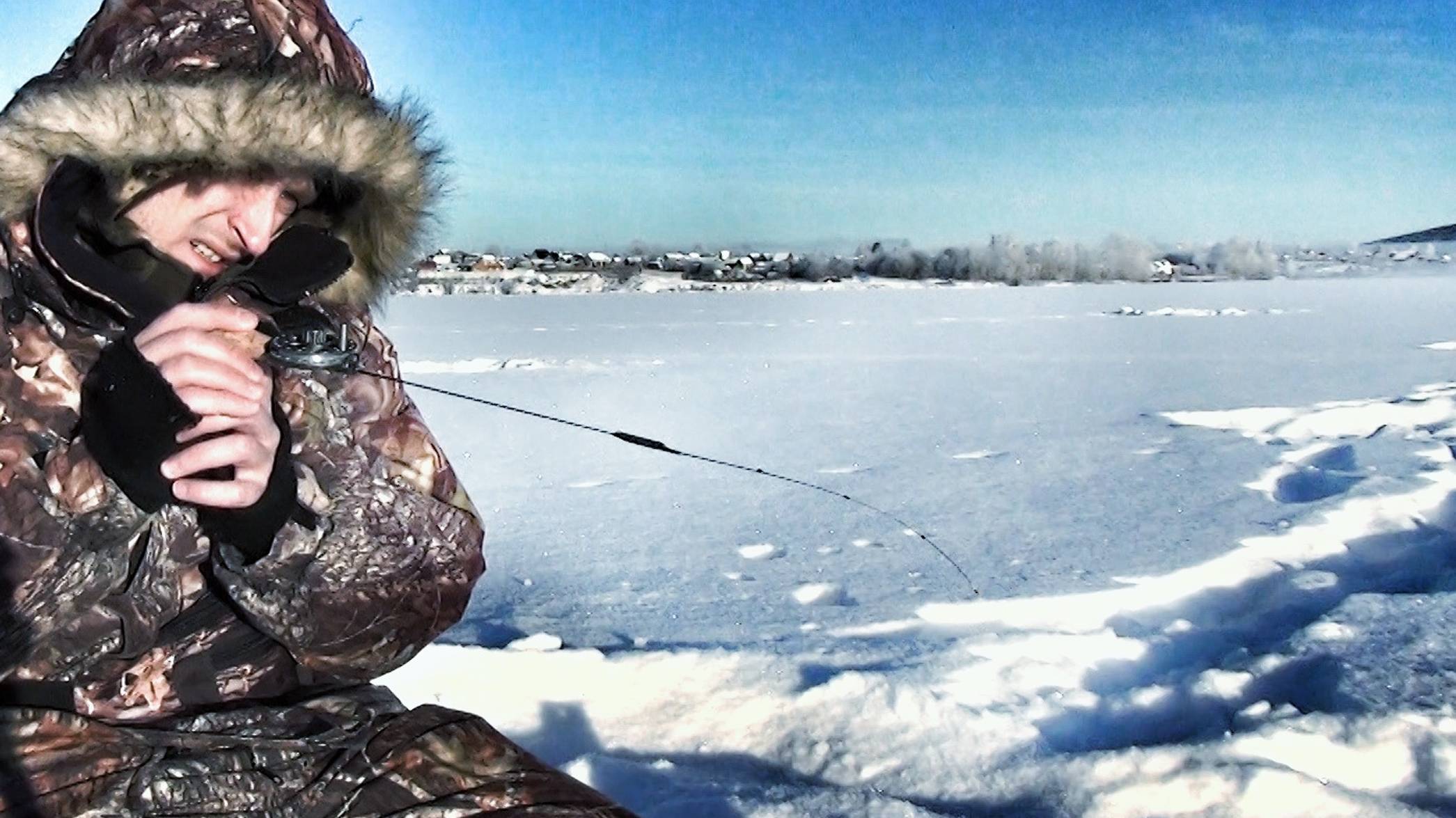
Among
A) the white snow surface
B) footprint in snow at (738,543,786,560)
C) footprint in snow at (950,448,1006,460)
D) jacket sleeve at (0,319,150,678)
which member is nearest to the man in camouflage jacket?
jacket sleeve at (0,319,150,678)

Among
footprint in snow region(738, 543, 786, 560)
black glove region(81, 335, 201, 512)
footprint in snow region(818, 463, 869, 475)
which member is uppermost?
black glove region(81, 335, 201, 512)

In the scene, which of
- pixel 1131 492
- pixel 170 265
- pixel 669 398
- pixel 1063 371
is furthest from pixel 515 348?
pixel 170 265

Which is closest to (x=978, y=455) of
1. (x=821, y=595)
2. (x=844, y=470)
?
(x=844, y=470)

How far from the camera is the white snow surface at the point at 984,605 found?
194 cm

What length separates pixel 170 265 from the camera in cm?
151

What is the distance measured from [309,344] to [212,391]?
0.14 meters

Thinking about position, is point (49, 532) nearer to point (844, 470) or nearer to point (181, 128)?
point (181, 128)

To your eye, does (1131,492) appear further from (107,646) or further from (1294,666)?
(107,646)

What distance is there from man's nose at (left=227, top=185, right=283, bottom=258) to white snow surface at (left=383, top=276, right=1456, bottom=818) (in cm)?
106

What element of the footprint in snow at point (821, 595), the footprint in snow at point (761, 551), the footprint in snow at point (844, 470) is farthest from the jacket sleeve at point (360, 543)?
the footprint in snow at point (844, 470)

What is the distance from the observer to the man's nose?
154cm

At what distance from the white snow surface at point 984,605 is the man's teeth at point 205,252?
1.06 metres

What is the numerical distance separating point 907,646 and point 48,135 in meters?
1.87

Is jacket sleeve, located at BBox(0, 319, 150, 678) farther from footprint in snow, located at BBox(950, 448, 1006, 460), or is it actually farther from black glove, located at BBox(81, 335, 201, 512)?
footprint in snow, located at BBox(950, 448, 1006, 460)
